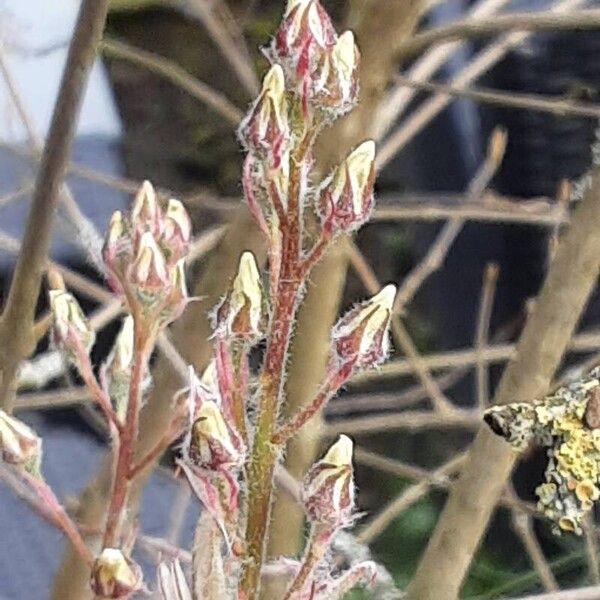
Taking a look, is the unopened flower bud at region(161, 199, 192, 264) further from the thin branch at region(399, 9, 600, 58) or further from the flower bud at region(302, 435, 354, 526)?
the thin branch at region(399, 9, 600, 58)

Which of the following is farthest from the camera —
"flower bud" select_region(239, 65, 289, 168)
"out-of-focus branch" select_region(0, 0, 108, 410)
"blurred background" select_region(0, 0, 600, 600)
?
"blurred background" select_region(0, 0, 600, 600)

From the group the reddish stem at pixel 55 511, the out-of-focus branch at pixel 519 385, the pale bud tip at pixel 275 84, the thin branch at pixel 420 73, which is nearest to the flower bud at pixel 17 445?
the reddish stem at pixel 55 511

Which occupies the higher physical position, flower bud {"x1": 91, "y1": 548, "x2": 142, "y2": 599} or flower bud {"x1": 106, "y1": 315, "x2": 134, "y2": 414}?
flower bud {"x1": 106, "y1": 315, "x2": 134, "y2": 414}

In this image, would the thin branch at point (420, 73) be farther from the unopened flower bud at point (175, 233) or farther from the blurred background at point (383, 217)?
the unopened flower bud at point (175, 233)

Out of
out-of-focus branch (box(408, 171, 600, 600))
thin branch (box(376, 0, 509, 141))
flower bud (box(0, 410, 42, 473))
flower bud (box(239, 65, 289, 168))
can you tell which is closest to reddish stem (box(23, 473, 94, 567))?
flower bud (box(0, 410, 42, 473))

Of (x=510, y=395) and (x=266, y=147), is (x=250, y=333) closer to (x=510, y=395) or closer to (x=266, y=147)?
(x=266, y=147)
